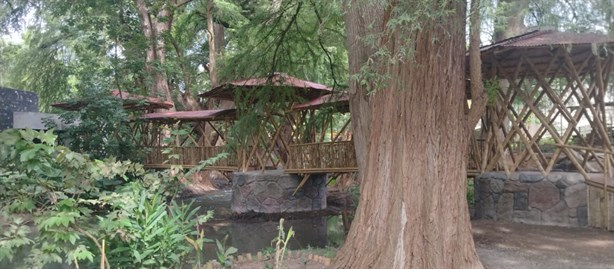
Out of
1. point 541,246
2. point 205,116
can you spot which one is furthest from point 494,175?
point 205,116

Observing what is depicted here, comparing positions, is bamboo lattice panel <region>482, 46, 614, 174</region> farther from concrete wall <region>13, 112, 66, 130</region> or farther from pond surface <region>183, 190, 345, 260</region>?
concrete wall <region>13, 112, 66, 130</region>

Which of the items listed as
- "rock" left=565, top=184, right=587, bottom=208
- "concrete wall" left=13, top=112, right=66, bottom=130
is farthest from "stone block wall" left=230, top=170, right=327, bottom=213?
"rock" left=565, top=184, right=587, bottom=208

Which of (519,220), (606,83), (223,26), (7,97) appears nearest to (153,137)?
(223,26)

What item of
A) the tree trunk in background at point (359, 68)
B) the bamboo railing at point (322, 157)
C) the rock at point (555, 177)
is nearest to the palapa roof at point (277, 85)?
the bamboo railing at point (322, 157)

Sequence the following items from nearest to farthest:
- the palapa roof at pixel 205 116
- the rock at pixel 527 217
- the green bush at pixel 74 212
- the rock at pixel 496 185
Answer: the green bush at pixel 74 212 < the rock at pixel 527 217 < the rock at pixel 496 185 < the palapa roof at pixel 205 116

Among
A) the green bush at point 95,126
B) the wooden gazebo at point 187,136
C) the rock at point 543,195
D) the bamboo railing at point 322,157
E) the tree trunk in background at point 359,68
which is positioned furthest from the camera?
the wooden gazebo at point 187,136

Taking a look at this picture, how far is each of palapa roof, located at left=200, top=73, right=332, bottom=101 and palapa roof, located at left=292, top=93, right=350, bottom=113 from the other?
246 mm

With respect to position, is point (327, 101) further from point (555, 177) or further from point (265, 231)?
point (555, 177)

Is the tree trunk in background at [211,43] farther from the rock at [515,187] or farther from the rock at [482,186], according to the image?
the rock at [515,187]

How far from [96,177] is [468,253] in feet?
10.3

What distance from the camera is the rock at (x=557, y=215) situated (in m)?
7.72

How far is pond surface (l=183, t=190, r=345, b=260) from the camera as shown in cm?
877

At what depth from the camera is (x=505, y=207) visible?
8398mm

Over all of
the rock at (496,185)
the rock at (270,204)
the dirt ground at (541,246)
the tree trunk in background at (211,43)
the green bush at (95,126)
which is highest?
the tree trunk in background at (211,43)
